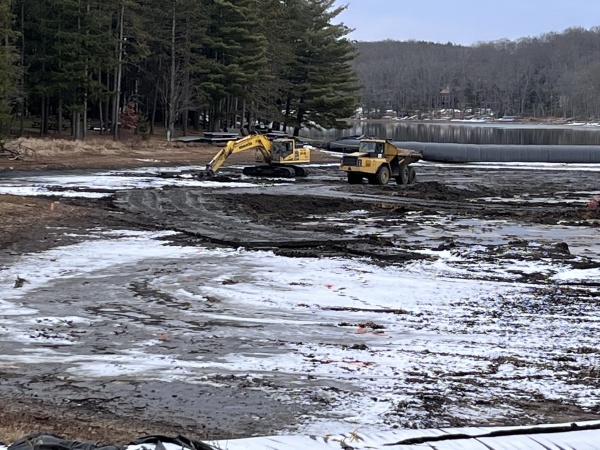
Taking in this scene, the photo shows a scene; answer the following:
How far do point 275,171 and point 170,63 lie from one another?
27.8 meters

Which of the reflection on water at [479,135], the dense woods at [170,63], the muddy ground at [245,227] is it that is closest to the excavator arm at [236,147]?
the muddy ground at [245,227]

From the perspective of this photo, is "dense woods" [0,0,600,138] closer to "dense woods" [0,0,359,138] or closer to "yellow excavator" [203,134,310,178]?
"dense woods" [0,0,359,138]

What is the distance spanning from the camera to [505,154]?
54.2 meters

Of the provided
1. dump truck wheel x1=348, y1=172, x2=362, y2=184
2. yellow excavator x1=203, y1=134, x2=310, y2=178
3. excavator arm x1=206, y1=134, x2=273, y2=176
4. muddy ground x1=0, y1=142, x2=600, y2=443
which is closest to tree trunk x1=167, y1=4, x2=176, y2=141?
muddy ground x1=0, y1=142, x2=600, y2=443

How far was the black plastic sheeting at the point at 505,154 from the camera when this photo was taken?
53375 mm

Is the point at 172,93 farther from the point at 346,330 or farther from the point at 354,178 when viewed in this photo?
the point at 346,330

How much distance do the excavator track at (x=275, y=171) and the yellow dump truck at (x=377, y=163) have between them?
2.84 metres

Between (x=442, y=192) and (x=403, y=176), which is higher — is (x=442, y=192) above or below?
below

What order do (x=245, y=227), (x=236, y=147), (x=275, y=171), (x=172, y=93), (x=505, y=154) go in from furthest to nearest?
(x=172, y=93) → (x=505, y=154) → (x=275, y=171) → (x=236, y=147) → (x=245, y=227)

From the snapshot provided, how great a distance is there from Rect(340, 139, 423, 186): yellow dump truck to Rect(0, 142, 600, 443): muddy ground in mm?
830

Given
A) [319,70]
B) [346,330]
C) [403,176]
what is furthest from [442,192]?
[319,70]

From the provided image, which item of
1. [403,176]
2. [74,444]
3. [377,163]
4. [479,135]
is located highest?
[479,135]

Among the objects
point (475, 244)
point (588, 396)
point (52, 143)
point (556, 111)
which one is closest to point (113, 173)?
point (52, 143)

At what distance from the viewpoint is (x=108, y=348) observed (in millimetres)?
9273
